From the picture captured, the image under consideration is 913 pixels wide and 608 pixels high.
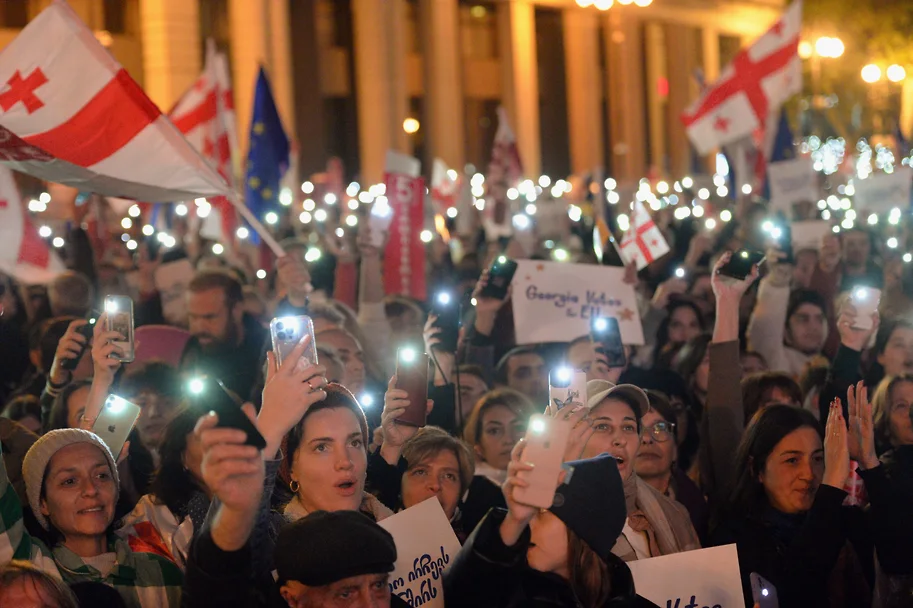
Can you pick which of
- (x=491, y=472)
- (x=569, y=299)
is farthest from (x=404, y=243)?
(x=491, y=472)

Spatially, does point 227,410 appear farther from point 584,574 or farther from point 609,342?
point 609,342

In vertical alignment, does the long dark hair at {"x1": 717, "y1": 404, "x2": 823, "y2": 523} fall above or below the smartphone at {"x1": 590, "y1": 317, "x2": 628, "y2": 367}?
below

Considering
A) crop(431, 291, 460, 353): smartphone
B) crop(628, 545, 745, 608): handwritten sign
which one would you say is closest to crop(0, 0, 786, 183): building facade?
crop(431, 291, 460, 353): smartphone

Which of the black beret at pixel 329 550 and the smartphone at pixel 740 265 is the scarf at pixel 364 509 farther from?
the smartphone at pixel 740 265

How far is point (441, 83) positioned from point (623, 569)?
3620 centimetres

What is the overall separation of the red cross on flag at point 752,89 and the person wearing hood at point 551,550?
13.2m

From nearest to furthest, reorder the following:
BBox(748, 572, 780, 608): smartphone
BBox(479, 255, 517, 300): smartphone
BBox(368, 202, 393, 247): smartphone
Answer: BBox(748, 572, 780, 608): smartphone
BBox(479, 255, 517, 300): smartphone
BBox(368, 202, 393, 247): smartphone

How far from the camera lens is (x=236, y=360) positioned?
7.92m

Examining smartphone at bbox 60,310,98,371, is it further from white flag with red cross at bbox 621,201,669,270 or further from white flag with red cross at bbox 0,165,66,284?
white flag with red cross at bbox 621,201,669,270

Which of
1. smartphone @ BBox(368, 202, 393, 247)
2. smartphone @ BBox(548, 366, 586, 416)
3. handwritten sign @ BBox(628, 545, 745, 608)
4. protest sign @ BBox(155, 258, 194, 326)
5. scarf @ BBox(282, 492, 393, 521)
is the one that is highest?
smartphone @ BBox(368, 202, 393, 247)

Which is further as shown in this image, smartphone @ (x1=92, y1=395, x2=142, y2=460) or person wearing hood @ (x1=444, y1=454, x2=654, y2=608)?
smartphone @ (x1=92, y1=395, x2=142, y2=460)

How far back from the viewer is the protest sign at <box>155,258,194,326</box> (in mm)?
10195

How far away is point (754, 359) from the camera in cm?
792

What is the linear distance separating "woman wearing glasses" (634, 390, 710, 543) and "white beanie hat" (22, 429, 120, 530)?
2181mm
